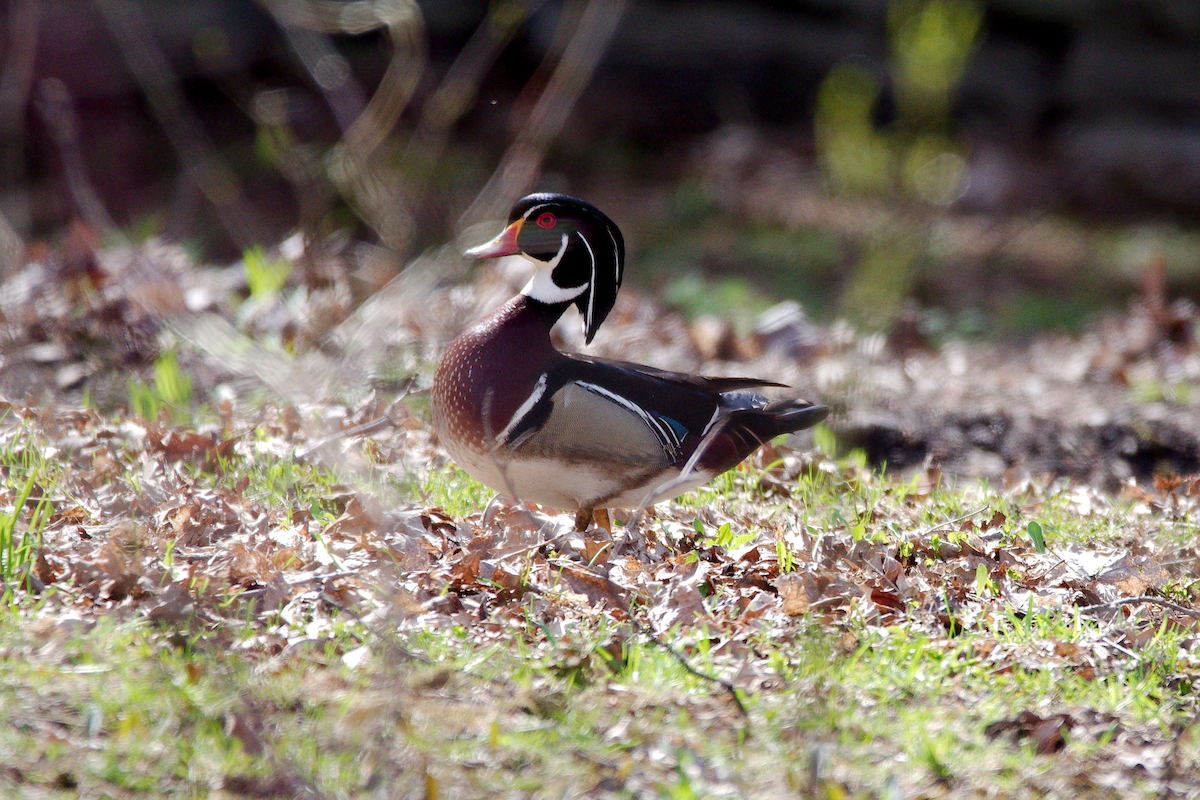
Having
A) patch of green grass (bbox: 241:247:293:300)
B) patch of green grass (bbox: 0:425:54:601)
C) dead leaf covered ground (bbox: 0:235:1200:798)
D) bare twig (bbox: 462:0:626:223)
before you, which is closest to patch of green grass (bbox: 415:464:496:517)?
dead leaf covered ground (bbox: 0:235:1200:798)

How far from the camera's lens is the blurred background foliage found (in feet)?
20.9

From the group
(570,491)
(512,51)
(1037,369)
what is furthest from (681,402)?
(512,51)

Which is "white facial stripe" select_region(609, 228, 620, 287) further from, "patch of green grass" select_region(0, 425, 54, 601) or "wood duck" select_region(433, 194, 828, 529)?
→ "patch of green grass" select_region(0, 425, 54, 601)

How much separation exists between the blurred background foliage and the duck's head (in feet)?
9.27

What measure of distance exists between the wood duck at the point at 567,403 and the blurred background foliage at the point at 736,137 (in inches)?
112

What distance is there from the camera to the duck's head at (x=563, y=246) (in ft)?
8.73

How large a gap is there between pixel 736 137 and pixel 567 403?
6.26 metres

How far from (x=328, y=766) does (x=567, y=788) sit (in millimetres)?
417

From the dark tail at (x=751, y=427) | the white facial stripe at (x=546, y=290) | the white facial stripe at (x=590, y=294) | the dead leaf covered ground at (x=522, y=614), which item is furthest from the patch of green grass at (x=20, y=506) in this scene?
the dark tail at (x=751, y=427)

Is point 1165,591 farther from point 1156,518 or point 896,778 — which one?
point 896,778

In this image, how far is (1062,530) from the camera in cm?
309

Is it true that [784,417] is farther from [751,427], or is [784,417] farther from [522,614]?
[522,614]

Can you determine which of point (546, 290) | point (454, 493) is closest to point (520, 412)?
point (546, 290)

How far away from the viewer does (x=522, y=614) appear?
245 centimetres
